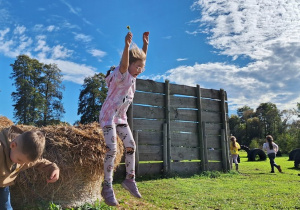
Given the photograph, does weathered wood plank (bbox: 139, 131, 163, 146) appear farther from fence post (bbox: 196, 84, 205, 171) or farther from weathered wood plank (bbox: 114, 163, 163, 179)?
fence post (bbox: 196, 84, 205, 171)

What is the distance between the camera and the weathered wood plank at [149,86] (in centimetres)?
937

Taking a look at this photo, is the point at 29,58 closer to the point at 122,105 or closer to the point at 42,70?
the point at 42,70

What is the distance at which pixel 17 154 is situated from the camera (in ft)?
8.76

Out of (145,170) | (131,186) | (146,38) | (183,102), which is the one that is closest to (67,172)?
→ (131,186)

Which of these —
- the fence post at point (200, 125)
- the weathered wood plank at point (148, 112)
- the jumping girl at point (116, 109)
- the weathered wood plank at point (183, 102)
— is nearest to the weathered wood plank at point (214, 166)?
the fence post at point (200, 125)

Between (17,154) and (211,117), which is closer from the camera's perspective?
(17,154)

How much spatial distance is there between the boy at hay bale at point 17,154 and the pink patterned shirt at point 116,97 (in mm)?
901

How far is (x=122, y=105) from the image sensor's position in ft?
12.4

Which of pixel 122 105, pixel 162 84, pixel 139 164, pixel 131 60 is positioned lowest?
pixel 139 164

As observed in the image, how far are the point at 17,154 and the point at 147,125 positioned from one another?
265 inches

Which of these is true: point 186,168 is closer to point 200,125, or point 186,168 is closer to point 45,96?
point 200,125

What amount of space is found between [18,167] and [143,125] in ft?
20.4

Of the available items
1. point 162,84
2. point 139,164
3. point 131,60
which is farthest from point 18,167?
point 162,84

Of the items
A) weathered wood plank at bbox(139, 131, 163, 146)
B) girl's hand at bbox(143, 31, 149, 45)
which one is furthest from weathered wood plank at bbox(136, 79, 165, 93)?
girl's hand at bbox(143, 31, 149, 45)
